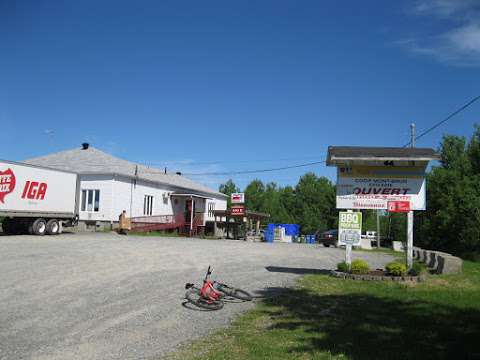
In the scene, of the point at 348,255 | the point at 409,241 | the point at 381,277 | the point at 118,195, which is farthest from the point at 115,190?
the point at 381,277

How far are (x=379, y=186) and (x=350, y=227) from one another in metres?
1.52

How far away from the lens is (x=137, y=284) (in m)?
11.7

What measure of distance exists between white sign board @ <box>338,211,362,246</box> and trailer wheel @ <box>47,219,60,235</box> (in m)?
19.4

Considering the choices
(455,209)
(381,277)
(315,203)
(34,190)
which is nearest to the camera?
(381,277)

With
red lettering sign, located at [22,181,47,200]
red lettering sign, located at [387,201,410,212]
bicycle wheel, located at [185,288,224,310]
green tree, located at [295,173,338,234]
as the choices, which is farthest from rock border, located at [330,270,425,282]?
green tree, located at [295,173,338,234]

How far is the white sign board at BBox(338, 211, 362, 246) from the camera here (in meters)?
15.0

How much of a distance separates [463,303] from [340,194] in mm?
6038

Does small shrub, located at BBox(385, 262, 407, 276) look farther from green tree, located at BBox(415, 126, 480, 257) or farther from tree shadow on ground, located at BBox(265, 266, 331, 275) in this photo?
green tree, located at BBox(415, 126, 480, 257)

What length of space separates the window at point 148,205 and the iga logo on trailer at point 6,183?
1539 cm

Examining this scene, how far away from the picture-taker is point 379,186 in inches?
599

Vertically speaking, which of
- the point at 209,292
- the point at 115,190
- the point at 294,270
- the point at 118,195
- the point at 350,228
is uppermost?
the point at 115,190

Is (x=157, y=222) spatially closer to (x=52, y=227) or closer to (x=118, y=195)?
(x=118, y=195)

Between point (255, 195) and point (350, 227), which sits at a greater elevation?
point (255, 195)

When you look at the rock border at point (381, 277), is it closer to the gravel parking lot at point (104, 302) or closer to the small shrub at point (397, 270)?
the small shrub at point (397, 270)
